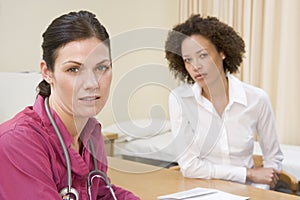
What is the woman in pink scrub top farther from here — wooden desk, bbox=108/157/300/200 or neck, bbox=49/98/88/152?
wooden desk, bbox=108/157/300/200

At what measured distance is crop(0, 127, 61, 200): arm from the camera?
850 millimetres

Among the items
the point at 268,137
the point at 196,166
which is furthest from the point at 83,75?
the point at 268,137

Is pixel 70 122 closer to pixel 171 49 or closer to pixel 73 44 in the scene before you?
pixel 73 44

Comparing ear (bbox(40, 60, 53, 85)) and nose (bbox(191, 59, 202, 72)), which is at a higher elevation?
ear (bbox(40, 60, 53, 85))

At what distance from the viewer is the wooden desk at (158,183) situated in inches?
55.3

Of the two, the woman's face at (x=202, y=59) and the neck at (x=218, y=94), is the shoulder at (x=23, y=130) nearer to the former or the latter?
the woman's face at (x=202, y=59)

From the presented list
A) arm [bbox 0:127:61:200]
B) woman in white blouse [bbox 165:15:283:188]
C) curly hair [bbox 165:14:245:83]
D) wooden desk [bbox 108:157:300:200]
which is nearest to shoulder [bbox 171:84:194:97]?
woman in white blouse [bbox 165:15:283:188]

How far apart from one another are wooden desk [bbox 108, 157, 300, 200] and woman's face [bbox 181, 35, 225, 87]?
1.43 feet

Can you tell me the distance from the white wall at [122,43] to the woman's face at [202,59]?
17 cm

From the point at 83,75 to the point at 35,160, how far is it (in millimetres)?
220

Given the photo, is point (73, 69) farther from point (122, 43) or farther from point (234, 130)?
point (234, 130)

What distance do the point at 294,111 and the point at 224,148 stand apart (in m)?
1.43

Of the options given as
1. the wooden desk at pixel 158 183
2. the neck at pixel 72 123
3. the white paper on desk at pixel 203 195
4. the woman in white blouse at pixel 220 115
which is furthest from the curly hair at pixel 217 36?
the neck at pixel 72 123

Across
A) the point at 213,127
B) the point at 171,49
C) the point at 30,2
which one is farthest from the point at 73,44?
the point at 30,2
